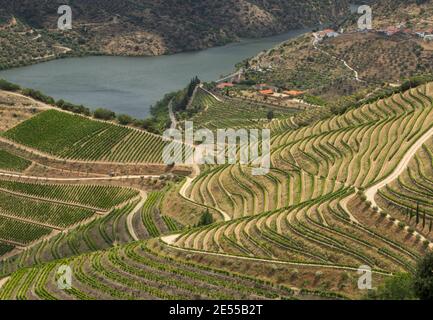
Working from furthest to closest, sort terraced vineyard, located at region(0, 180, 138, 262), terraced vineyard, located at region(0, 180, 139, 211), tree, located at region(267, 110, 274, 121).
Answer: tree, located at region(267, 110, 274, 121)
terraced vineyard, located at region(0, 180, 139, 211)
terraced vineyard, located at region(0, 180, 138, 262)

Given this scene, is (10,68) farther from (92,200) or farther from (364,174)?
(364,174)

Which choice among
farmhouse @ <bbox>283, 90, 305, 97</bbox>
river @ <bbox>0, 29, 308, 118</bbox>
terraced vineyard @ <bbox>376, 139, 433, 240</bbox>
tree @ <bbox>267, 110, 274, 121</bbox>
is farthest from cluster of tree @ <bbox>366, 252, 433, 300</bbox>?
river @ <bbox>0, 29, 308, 118</bbox>

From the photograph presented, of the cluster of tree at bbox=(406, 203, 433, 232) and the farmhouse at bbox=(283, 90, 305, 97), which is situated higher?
the farmhouse at bbox=(283, 90, 305, 97)

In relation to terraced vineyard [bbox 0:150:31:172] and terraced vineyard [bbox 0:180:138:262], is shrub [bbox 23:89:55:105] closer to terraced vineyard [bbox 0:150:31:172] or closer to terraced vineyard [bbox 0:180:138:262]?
terraced vineyard [bbox 0:150:31:172]

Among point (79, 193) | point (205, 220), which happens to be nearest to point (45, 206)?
point (79, 193)

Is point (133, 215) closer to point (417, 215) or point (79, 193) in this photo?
point (79, 193)
